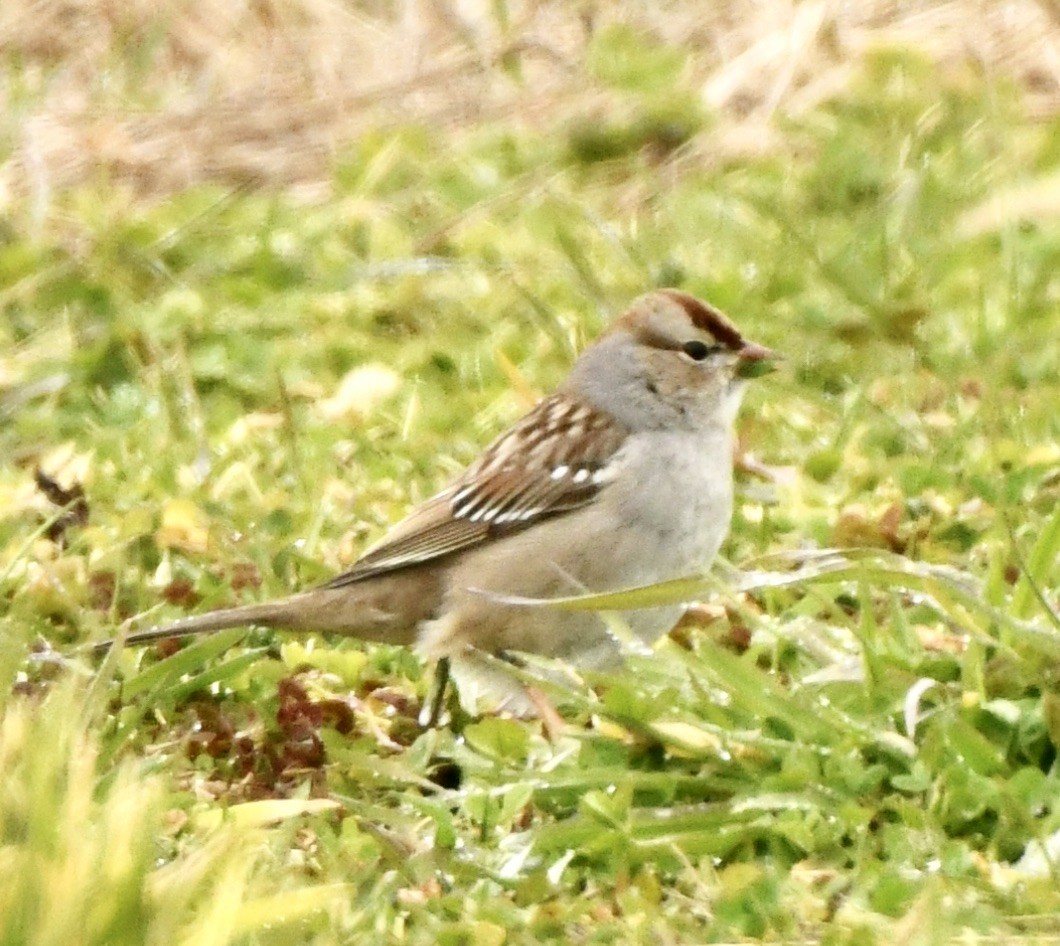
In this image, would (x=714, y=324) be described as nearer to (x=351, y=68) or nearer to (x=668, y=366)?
(x=668, y=366)

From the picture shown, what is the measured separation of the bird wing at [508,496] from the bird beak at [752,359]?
A: 1.21 ft

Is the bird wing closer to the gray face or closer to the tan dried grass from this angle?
the gray face

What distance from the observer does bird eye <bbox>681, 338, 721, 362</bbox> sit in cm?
493

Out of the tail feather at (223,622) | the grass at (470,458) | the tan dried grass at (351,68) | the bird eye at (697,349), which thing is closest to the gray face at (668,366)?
the bird eye at (697,349)

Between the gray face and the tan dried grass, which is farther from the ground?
the gray face

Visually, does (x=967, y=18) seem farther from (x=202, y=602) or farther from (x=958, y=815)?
(x=958, y=815)

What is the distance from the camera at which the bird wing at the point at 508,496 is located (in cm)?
462

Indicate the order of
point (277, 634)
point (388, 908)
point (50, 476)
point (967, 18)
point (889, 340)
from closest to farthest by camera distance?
point (388, 908)
point (277, 634)
point (50, 476)
point (889, 340)
point (967, 18)

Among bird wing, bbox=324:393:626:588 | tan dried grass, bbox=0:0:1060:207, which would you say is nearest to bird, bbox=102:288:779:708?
bird wing, bbox=324:393:626:588

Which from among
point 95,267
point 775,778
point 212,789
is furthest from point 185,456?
point 775,778

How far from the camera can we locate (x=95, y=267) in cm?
685

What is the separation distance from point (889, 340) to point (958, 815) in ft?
9.30

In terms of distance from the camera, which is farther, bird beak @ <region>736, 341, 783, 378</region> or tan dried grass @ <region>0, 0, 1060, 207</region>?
tan dried grass @ <region>0, 0, 1060, 207</region>

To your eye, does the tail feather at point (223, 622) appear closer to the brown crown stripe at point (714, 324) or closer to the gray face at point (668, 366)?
the gray face at point (668, 366)
